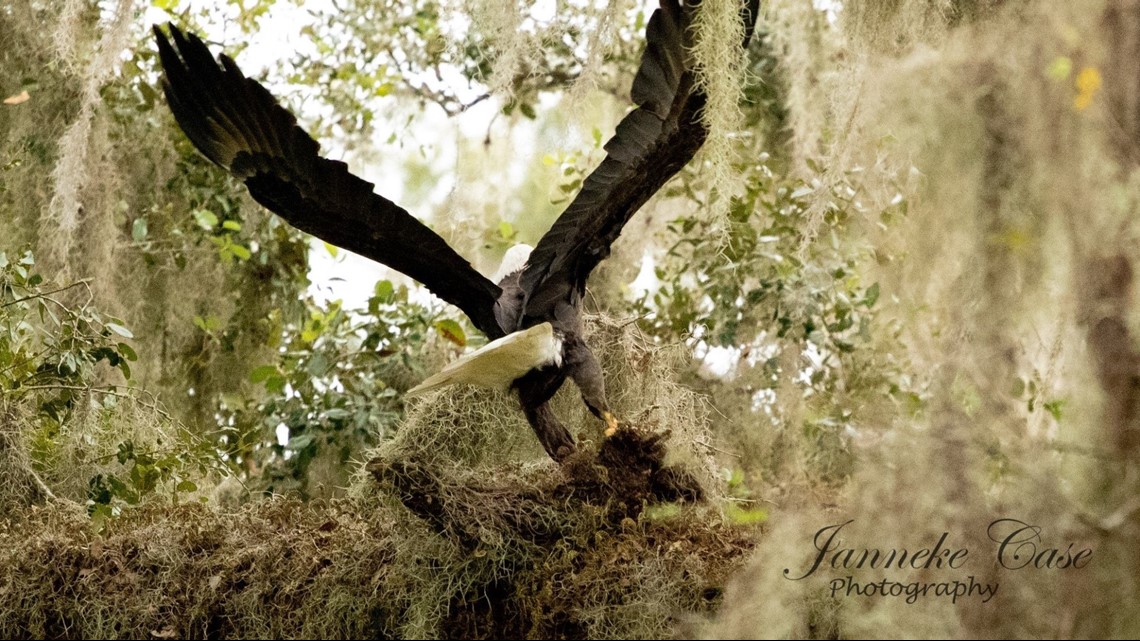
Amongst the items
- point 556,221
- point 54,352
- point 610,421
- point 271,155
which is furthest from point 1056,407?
point 54,352

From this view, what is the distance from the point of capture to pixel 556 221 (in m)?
3.49

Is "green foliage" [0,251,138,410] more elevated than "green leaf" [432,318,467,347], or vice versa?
"green foliage" [0,251,138,410]

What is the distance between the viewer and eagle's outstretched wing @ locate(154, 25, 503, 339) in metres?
3.41

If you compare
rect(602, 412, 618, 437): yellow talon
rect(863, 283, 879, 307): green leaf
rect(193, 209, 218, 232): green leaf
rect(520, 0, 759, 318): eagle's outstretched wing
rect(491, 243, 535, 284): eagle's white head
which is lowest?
rect(602, 412, 618, 437): yellow talon

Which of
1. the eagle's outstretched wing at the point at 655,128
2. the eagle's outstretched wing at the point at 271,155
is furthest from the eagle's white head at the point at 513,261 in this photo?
the eagle's outstretched wing at the point at 655,128

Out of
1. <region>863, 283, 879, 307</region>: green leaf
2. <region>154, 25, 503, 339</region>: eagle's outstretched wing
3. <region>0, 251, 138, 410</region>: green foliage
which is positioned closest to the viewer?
<region>154, 25, 503, 339</region>: eagle's outstretched wing

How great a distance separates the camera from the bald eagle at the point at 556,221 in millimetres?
3312

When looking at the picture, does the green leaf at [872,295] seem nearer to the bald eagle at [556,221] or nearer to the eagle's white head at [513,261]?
the bald eagle at [556,221]

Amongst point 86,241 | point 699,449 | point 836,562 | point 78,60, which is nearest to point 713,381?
point 699,449

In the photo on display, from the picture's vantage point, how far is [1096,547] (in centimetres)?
212

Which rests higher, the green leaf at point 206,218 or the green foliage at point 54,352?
the green leaf at point 206,218

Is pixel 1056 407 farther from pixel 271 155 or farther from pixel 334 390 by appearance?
pixel 334 390

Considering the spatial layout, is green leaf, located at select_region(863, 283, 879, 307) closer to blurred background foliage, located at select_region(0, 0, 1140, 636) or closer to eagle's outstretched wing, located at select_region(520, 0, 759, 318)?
blurred background foliage, located at select_region(0, 0, 1140, 636)

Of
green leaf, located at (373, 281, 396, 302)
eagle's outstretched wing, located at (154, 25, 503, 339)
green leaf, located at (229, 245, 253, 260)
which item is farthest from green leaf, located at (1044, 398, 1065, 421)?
green leaf, located at (229, 245, 253, 260)
